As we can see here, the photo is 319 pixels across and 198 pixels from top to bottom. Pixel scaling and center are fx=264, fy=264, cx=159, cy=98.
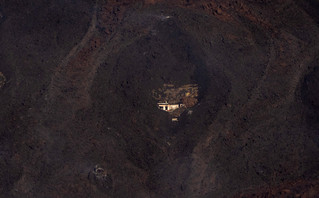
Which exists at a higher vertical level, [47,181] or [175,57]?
[175,57]

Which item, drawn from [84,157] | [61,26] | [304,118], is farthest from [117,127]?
[304,118]

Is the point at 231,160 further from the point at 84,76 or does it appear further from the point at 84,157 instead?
the point at 84,76

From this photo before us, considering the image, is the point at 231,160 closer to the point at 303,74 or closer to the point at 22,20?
the point at 303,74

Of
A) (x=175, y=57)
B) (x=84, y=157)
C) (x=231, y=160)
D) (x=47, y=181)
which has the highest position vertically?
(x=175, y=57)

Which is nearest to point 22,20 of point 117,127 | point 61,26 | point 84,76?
point 61,26

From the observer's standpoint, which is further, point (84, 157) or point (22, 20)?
point (22, 20)

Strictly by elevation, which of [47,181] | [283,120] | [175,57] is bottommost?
[47,181]
